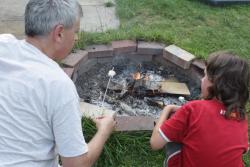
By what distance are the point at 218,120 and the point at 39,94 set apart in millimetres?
983

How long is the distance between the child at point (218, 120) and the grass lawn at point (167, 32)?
845 millimetres

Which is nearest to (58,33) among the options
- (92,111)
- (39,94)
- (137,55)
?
(39,94)

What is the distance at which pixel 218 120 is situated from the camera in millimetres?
2268

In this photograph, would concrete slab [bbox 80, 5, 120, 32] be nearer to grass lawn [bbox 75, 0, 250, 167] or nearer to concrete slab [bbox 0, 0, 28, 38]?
grass lawn [bbox 75, 0, 250, 167]

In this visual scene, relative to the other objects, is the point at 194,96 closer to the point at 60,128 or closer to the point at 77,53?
the point at 77,53

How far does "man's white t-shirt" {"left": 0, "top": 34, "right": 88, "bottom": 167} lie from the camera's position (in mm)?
A: 1867

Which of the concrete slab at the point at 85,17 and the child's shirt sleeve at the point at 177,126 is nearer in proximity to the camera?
the child's shirt sleeve at the point at 177,126

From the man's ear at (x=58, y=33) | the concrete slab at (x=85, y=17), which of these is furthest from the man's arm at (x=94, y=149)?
the concrete slab at (x=85, y=17)

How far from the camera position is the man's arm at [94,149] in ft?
6.61

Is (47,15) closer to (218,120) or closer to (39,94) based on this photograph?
(39,94)

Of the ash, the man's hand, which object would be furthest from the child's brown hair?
the ash

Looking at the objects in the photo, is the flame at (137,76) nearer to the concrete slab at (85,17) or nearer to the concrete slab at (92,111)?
the concrete slab at (92,111)

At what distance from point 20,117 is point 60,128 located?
19 centimetres

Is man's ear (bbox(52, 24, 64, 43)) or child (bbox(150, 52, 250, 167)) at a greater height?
man's ear (bbox(52, 24, 64, 43))
